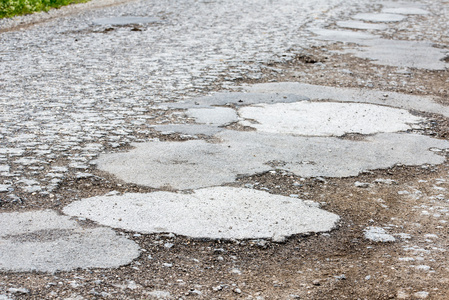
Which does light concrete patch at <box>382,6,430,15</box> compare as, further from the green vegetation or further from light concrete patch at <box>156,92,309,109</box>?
the green vegetation

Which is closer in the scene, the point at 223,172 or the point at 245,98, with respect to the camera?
the point at 223,172

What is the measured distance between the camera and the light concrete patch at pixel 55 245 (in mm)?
2371

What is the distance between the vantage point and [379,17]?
32.1ft

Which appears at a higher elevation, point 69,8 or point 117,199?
point 69,8

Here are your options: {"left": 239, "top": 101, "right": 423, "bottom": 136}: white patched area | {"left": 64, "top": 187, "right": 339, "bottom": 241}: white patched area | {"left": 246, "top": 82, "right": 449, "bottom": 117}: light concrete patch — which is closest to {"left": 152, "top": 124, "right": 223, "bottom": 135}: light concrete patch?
{"left": 239, "top": 101, "right": 423, "bottom": 136}: white patched area

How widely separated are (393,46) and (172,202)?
17.8ft

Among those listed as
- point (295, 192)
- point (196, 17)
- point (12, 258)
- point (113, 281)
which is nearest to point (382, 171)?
point (295, 192)

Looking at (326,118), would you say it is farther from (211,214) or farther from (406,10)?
(406,10)

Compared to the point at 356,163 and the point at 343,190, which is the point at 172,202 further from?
the point at 356,163

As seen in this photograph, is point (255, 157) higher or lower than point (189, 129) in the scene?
lower

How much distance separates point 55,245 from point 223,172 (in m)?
1.21

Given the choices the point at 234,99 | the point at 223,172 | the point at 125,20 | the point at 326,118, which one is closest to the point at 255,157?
the point at 223,172

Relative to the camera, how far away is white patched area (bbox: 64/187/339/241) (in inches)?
106

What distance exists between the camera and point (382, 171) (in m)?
3.51
